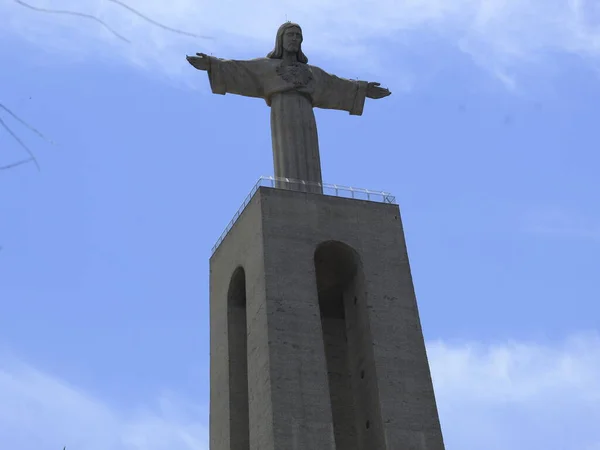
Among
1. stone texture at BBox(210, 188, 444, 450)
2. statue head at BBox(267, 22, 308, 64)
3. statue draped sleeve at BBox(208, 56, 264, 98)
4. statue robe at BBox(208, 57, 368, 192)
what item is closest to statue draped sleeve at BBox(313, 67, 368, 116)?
statue robe at BBox(208, 57, 368, 192)

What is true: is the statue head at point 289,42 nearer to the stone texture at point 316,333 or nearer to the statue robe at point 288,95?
the statue robe at point 288,95

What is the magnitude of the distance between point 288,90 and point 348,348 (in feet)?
29.8

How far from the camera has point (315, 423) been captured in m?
23.7

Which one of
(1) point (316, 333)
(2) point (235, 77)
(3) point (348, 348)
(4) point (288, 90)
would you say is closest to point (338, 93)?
(4) point (288, 90)

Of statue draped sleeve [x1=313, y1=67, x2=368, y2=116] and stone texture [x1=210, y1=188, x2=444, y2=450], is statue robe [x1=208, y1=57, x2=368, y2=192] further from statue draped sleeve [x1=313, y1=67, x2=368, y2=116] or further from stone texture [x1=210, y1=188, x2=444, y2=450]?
stone texture [x1=210, y1=188, x2=444, y2=450]

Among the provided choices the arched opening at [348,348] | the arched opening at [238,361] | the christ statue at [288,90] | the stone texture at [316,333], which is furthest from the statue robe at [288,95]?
the arched opening at [238,361]

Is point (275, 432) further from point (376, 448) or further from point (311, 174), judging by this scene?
point (311, 174)

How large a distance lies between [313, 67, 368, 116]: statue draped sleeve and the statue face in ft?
3.32

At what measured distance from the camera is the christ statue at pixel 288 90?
98.7 ft

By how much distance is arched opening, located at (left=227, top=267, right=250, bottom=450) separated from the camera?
26875 mm

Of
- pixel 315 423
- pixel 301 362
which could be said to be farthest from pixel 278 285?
pixel 315 423

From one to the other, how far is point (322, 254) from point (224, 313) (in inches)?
145

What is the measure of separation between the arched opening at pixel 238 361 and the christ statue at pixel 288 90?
3.90m

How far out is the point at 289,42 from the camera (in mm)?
32031
